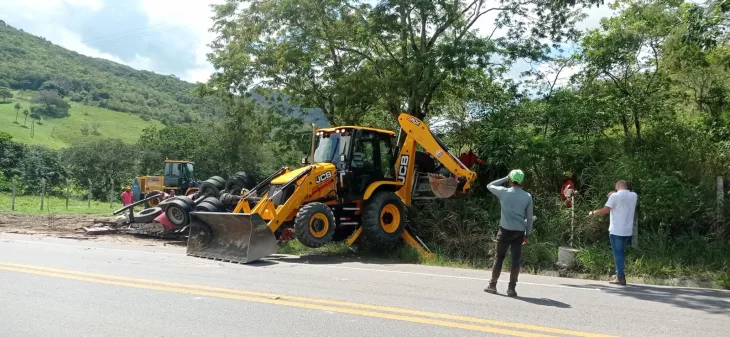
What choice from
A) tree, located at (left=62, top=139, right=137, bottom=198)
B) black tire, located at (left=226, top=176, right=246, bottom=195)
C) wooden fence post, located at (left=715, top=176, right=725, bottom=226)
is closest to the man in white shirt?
wooden fence post, located at (left=715, top=176, right=725, bottom=226)

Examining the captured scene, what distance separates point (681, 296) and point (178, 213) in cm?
1150

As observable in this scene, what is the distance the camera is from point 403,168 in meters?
14.4

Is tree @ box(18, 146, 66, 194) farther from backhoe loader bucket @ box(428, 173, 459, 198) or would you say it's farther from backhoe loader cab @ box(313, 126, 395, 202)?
backhoe loader bucket @ box(428, 173, 459, 198)

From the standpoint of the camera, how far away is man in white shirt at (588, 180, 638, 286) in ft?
31.3

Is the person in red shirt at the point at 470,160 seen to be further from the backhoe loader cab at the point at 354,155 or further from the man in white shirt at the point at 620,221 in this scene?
the man in white shirt at the point at 620,221

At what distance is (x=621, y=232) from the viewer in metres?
9.56

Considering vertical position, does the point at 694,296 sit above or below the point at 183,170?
below

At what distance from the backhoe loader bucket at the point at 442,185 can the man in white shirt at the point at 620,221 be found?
4.35 metres

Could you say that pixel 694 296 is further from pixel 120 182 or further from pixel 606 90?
pixel 120 182

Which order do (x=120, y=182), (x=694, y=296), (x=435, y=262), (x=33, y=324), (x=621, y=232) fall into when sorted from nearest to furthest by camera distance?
1. (x=33, y=324)
2. (x=694, y=296)
3. (x=621, y=232)
4. (x=435, y=262)
5. (x=120, y=182)

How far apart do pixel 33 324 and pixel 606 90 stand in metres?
16.8

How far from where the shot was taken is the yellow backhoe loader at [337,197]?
11.8m

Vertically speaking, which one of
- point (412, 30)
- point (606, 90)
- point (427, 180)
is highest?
point (412, 30)

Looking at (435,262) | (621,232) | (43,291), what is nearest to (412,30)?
(435,262)
